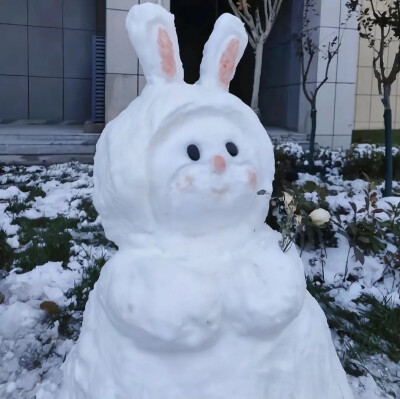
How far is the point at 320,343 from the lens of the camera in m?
1.54

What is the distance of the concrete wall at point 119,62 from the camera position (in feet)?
25.0

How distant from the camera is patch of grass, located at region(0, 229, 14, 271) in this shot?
322 centimetres

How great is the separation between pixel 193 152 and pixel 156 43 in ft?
1.11

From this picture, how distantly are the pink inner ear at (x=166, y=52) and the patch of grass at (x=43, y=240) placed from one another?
2.02m

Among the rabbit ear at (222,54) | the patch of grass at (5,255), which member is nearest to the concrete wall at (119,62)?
the patch of grass at (5,255)

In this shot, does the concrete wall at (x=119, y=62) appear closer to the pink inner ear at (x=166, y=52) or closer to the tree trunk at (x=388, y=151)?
the tree trunk at (x=388, y=151)

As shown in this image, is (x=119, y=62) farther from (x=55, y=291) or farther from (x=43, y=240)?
(x=55, y=291)

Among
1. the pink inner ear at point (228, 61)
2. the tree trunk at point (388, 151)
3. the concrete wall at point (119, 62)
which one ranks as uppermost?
the concrete wall at point (119, 62)

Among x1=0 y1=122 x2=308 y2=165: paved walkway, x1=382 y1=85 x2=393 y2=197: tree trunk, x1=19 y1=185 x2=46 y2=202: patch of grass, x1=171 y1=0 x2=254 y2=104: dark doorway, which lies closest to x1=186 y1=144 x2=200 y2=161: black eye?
x1=382 y1=85 x2=393 y2=197: tree trunk

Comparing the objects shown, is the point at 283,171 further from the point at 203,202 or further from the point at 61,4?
the point at 61,4

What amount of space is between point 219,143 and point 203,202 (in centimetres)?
17

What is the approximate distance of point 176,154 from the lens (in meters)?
1.47

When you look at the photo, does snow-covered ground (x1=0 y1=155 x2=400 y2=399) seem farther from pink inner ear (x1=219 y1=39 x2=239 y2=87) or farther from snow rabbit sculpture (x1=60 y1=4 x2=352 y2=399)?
pink inner ear (x1=219 y1=39 x2=239 y2=87)

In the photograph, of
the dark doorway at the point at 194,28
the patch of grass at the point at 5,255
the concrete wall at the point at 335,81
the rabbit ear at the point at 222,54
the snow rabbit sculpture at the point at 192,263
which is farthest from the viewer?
the dark doorway at the point at 194,28
